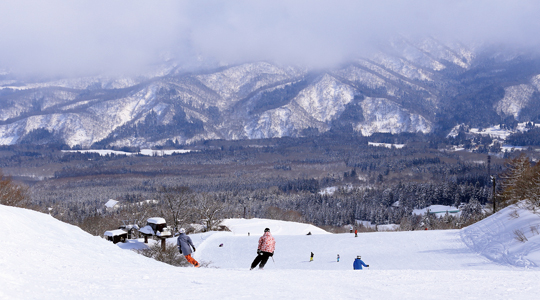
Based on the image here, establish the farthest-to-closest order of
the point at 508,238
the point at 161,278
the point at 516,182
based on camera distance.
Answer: the point at 516,182, the point at 508,238, the point at 161,278

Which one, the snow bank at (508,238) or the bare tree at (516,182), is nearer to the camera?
the snow bank at (508,238)

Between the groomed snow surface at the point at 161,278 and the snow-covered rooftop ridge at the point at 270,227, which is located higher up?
the groomed snow surface at the point at 161,278

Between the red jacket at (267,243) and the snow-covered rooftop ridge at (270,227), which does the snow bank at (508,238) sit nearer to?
the red jacket at (267,243)

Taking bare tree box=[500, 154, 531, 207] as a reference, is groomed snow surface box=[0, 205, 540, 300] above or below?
below

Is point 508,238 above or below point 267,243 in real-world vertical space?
below

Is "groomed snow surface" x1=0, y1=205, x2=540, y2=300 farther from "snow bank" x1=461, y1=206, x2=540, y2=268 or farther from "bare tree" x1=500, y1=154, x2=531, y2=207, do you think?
"bare tree" x1=500, y1=154, x2=531, y2=207

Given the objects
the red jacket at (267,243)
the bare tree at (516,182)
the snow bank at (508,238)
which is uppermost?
the bare tree at (516,182)

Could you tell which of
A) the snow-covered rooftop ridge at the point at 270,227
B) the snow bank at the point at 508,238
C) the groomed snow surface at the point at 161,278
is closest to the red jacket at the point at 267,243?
the groomed snow surface at the point at 161,278

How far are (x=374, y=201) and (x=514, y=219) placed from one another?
134m

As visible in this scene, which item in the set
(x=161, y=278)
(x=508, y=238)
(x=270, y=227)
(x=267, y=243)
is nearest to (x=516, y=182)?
(x=508, y=238)

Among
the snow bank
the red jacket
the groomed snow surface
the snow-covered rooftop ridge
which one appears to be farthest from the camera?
the snow-covered rooftop ridge

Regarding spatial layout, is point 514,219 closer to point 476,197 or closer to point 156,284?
point 156,284

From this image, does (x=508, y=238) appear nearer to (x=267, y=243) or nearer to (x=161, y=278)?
(x=267, y=243)

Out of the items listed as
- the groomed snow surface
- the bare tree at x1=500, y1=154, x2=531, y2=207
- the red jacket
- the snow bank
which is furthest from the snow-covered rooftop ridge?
the groomed snow surface
